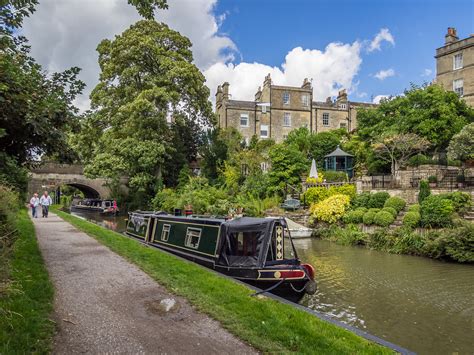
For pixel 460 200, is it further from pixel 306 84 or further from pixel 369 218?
pixel 306 84

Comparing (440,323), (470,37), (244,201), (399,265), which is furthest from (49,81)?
(470,37)

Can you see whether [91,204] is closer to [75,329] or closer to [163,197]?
[163,197]

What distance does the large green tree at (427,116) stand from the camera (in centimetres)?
2391

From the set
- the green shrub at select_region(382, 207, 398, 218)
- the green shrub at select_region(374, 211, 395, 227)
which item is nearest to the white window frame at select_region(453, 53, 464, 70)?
the green shrub at select_region(382, 207, 398, 218)

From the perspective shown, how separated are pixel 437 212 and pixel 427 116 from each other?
40.9 ft

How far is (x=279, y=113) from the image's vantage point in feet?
130

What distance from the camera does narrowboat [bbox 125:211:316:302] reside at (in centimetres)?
776

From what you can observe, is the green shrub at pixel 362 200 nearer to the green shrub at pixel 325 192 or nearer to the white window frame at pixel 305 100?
the green shrub at pixel 325 192

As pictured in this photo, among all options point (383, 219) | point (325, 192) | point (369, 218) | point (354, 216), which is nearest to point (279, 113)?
point (325, 192)

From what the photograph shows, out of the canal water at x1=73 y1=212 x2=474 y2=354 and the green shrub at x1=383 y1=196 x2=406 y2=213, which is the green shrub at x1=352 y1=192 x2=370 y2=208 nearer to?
the green shrub at x1=383 y1=196 x2=406 y2=213

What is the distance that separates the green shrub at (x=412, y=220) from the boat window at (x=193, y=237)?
9.05 meters

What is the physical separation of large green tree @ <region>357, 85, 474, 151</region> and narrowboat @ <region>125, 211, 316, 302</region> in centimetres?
1828

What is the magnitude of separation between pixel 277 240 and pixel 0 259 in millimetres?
5370

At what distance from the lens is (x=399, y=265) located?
1201 cm
